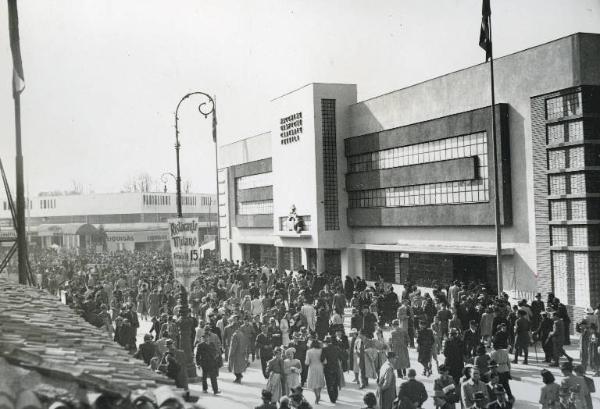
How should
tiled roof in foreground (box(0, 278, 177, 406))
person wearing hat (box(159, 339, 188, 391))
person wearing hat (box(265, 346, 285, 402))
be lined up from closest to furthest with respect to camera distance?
tiled roof in foreground (box(0, 278, 177, 406))
person wearing hat (box(159, 339, 188, 391))
person wearing hat (box(265, 346, 285, 402))

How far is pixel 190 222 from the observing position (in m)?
17.7

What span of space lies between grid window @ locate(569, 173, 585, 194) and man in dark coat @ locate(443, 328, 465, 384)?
1109 cm

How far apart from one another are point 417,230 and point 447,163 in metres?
4.24

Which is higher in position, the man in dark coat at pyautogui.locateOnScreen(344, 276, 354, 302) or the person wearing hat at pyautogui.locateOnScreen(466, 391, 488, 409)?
the person wearing hat at pyautogui.locateOnScreen(466, 391, 488, 409)

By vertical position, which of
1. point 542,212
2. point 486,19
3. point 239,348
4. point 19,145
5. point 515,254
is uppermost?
point 486,19

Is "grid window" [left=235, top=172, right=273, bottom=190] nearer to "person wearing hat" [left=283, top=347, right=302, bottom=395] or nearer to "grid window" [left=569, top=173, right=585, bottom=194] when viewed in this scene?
"grid window" [left=569, top=173, right=585, bottom=194]

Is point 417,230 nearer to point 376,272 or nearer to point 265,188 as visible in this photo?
point 376,272

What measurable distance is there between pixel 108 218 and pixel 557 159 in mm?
77142

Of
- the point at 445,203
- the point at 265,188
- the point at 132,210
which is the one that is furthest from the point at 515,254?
the point at 132,210

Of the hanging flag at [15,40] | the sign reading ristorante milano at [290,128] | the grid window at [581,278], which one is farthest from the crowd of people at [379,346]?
the sign reading ristorante milano at [290,128]

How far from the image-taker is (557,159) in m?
22.8

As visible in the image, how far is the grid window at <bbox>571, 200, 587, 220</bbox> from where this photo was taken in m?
21.6

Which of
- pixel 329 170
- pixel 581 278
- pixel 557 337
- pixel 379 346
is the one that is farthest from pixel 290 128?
pixel 557 337

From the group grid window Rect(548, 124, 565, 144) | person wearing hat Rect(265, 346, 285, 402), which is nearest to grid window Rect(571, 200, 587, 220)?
grid window Rect(548, 124, 565, 144)
